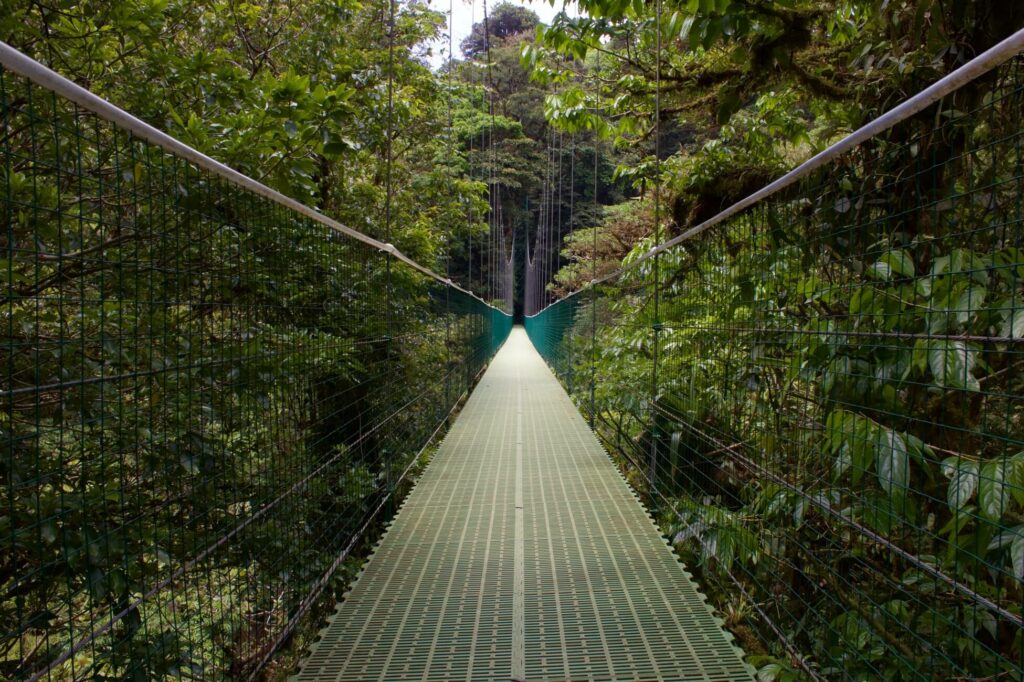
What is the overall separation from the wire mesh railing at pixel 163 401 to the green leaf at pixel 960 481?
1.26 metres

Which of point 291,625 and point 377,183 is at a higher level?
point 377,183

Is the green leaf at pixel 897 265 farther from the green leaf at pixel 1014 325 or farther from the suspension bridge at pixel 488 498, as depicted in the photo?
the green leaf at pixel 1014 325

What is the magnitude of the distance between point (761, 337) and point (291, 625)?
144cm

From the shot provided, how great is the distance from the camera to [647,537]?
225cm

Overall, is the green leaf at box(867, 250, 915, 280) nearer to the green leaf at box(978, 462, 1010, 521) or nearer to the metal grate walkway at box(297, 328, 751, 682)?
the green leaf at box(978, 462, 1010, 521)

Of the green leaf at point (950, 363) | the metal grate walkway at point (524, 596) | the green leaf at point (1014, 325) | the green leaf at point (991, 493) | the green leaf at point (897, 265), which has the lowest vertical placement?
the metal grate walkway at point (524, 596)

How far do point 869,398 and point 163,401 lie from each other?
1.35m

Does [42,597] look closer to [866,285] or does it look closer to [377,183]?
[866,285]

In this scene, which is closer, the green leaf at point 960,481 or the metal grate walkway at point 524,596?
the green leaf at point 960,481

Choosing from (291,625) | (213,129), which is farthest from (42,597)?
(213,129)

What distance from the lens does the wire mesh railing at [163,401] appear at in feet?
3.12

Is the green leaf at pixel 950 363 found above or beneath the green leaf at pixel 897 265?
beneath

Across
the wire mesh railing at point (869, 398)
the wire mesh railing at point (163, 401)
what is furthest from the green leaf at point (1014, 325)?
the wire mesh railing at point (163, 401)

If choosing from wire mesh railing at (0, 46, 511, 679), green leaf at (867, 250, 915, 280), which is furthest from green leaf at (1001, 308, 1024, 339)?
wire mesh railing at (0, 46, 511, 679)
